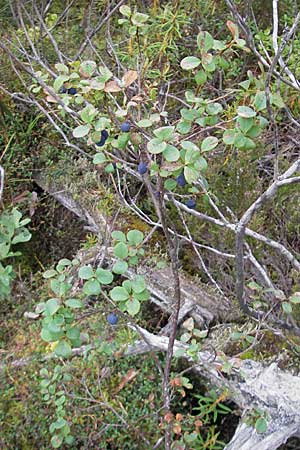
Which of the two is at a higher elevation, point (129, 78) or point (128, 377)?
point (129, 78)

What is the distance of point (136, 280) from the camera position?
1054mm

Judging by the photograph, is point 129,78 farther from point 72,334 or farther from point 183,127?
point 72,334

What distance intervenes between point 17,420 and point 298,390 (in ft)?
3.22

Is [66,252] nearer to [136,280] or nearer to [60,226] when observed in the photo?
[60,226]

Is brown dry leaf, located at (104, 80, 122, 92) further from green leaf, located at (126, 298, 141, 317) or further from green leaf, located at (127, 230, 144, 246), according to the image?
green leaf, located at (126, 298, 141, 317)

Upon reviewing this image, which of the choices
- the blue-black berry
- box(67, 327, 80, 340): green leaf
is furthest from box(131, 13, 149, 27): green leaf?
box(67, 327, 80, 340): green leaf

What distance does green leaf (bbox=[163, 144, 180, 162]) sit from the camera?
0.93m

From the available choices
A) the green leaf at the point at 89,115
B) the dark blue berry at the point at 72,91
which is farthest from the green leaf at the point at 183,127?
the dark blue berry at the point at 72,91

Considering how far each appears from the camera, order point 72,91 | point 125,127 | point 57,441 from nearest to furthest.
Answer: point 125,127
point 72,91
point 57,441

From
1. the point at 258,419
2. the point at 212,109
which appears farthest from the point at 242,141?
the point at 258,419

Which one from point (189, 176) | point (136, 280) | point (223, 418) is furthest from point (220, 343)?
point (189, 176)

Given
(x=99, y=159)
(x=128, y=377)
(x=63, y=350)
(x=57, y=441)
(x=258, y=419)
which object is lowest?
(x=128, y=377)

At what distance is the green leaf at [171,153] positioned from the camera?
3.06 ft

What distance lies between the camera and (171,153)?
0.94 meters
